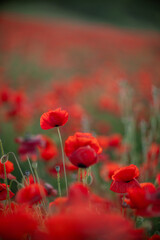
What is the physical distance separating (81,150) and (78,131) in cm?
91

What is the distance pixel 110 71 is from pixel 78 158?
2733mm

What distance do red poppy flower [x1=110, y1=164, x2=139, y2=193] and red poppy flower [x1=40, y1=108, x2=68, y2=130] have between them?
0.58 ft

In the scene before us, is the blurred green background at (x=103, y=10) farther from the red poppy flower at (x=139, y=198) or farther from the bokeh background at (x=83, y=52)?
the red poppy flower at (x=139, y=198)

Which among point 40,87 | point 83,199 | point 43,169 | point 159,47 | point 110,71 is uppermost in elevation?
point 159,47

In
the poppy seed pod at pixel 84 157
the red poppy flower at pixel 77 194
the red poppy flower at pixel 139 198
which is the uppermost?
the poppy seed pod at pixel 84 157

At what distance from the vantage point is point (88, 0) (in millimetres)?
3512

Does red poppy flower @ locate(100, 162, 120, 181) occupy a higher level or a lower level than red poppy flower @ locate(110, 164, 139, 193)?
lower

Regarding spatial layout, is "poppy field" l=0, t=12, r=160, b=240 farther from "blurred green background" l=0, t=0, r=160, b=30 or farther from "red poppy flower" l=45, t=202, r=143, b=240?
"blurred green background" l=0, t=0, r=160, b=30

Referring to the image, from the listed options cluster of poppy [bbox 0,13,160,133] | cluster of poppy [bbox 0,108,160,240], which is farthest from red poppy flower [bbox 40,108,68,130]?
cluster of poppy [bbox 0,13,160,133]

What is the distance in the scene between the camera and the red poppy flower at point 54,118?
477mm

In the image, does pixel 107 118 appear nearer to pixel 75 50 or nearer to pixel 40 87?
pixel 40 87

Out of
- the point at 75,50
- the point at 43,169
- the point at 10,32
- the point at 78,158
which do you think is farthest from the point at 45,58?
the point at 78,158

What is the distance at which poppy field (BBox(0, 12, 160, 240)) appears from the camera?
324 millimetres

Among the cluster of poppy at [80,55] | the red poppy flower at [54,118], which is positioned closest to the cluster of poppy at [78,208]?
the red poppy flower at [54,118]
